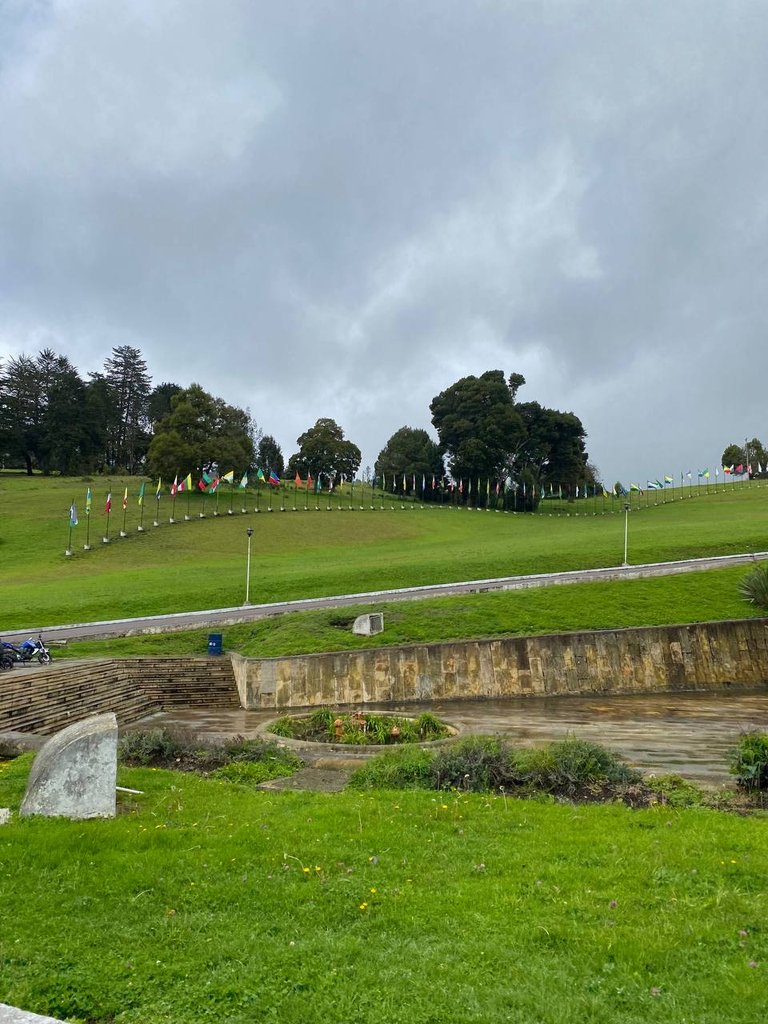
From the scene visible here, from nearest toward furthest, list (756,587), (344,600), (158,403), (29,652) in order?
(29,652), (756,587), (344,600), (158,403)

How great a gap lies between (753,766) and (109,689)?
15.3 m

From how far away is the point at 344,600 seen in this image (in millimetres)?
28453

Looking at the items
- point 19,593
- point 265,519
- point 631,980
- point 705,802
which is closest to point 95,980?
point 631,980

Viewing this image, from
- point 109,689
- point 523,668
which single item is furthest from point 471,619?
point 109,689

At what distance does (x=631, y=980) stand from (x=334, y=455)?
8102cm

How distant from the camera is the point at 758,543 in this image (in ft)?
123

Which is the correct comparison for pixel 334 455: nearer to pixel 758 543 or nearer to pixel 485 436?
pixel 485 436

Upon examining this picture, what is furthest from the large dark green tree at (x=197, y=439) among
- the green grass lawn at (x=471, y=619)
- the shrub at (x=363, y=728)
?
the shrub at (x=363, y=728)

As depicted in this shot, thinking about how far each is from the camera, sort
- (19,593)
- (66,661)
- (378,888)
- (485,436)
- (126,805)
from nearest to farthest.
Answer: (378,888) → (126,805) → (66,661) → (19,593) → (485,436)

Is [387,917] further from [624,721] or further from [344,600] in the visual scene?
[344,600]

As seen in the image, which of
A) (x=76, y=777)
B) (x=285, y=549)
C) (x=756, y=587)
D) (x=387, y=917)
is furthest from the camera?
(x=285, y=549)

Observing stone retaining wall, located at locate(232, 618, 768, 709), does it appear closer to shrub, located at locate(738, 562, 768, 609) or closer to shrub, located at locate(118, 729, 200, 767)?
Answer: shrub, located at locate(738, 562, 768, 609)

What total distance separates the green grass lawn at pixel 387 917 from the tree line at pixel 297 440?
202ft

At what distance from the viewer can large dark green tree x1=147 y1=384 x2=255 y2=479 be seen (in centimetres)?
6494
